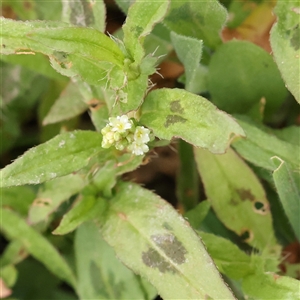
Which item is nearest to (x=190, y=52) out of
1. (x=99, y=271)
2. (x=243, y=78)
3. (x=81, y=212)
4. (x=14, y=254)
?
(x=243, y=78)

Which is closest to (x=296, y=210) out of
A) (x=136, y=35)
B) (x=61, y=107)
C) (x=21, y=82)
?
(x=136, y=35)

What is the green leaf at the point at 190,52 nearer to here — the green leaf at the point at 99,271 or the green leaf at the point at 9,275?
the green leaf at the point at 99,271

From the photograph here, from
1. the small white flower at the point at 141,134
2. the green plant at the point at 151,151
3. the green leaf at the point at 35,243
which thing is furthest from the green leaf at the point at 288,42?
the green leaf at the point at 35,243

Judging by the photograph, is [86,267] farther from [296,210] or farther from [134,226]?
[296,210]

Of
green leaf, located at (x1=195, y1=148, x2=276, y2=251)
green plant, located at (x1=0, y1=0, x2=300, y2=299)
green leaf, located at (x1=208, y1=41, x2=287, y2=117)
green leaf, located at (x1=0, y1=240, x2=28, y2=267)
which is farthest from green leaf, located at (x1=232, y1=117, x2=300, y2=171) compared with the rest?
green leaf, located at (x1=0, y1=240, x2=28, y2=267)

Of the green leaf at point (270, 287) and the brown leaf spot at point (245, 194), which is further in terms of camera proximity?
the brown leaf spot at point (245, 194)
